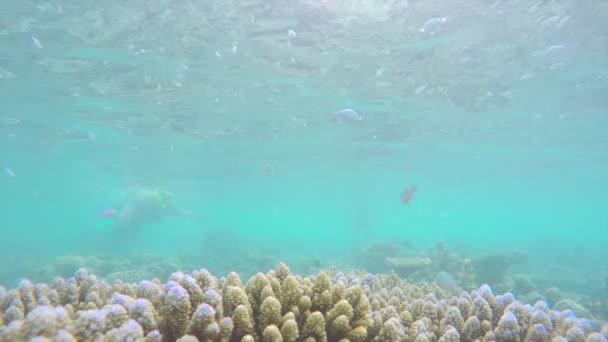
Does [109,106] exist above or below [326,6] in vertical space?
above

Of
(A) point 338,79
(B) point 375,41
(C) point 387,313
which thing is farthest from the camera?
(A) point 338,79

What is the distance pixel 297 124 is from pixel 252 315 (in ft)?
83.6

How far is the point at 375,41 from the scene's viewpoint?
51.6ft

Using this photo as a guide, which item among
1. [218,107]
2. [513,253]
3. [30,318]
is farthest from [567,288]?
[30,318]

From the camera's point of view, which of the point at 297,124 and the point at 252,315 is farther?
the point at 297,124

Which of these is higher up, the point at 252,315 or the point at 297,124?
the point at 297,124

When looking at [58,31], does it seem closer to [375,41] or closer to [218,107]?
[218,107]

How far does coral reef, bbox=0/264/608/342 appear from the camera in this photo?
1983 mm

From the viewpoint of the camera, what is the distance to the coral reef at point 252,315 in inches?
78.1

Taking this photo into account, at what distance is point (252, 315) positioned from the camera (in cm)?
282

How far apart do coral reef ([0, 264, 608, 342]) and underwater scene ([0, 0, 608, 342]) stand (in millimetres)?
16

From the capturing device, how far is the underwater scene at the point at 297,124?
293cm

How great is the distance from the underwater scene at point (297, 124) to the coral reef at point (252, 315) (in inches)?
0.6

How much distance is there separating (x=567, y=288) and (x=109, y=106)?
1357 inches
